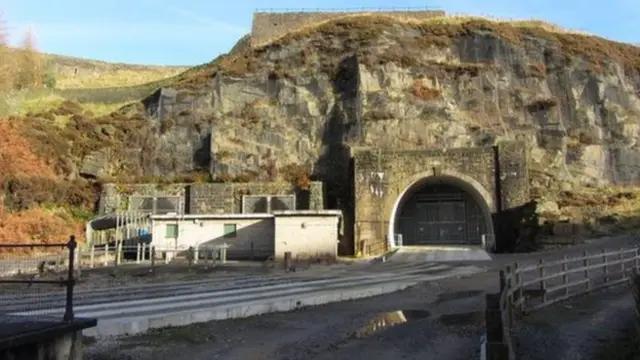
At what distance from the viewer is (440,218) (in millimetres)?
36594

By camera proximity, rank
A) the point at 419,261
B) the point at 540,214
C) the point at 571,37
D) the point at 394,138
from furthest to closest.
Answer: the point at 571,37
the point at 394,138
the point at 540,214
the point at 419,261

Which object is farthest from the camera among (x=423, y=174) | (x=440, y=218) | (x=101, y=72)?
Answer: (x=101, y=72)

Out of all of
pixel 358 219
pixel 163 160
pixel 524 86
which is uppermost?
pixel 524 86

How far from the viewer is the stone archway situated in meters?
35.2

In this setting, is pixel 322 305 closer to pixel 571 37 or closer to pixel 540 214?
pixel 540 214

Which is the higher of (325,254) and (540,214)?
(540,214)

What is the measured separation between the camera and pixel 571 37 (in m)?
44.1

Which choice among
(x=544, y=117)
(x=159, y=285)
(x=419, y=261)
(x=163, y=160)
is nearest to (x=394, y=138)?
(x=544, y=117)

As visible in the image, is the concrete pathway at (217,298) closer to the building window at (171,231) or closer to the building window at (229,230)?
the building window at (229,230)

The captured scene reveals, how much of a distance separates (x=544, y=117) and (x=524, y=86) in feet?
10.7

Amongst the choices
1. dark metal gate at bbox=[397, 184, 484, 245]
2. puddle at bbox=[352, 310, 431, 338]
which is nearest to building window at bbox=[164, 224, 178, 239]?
dark metal gate at bbox=[397, 184, 484, 245]

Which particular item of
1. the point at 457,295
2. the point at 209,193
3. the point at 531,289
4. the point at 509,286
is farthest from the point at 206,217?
the point at 509,286

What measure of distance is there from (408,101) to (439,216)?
864 cm

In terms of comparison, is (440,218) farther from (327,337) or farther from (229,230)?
(327,337)
